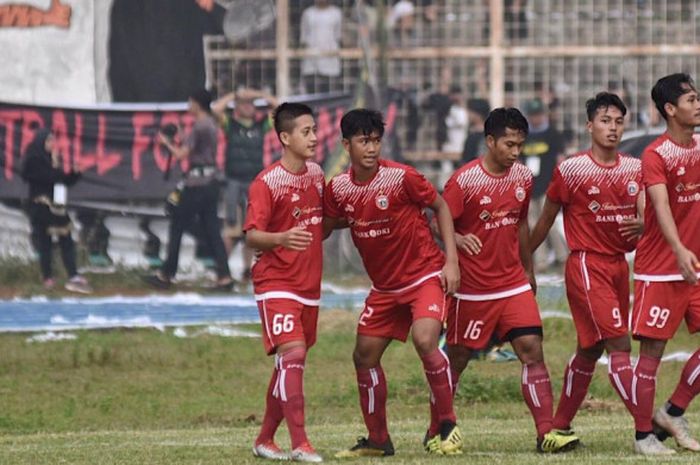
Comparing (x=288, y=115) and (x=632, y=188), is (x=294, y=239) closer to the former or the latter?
(x=288, y=115)

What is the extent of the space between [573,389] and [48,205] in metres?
13.1

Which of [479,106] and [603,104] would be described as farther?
[479,106]

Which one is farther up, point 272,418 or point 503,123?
point 503,123

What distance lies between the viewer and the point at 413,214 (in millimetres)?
13422

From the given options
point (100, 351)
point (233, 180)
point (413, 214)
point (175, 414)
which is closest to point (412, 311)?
point (413, 214)

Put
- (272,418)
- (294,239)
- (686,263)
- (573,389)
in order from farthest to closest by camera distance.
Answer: (573,389)
(272,418)
(294,239)
(686,263)

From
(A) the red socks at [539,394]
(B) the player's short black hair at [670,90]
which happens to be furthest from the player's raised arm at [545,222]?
(B) the player's short black hair at [670,90]

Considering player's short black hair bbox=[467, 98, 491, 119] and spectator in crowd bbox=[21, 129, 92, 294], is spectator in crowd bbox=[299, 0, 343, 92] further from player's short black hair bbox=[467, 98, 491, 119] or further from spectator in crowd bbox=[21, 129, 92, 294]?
spectator in crowd bbox=[21, 129, 92, 294]

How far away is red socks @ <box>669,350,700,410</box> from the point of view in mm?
13391

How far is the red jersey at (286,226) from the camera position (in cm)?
1304

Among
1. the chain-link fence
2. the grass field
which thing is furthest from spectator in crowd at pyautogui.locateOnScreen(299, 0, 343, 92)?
the grass field

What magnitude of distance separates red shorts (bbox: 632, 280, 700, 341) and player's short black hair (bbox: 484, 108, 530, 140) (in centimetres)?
137

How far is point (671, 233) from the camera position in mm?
12656

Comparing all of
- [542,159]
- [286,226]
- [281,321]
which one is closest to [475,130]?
[542,159]
